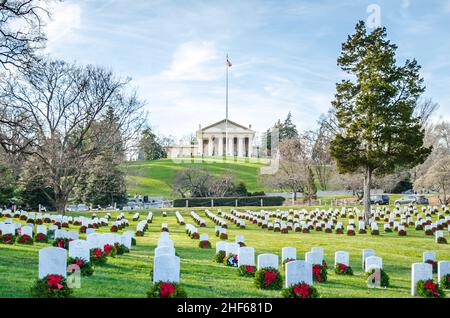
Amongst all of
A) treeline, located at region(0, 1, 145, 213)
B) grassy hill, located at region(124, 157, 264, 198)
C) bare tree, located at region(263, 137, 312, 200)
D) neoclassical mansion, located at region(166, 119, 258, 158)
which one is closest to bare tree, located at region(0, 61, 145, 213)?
Answer: treeline, located at region(0, 1, 145, 213)

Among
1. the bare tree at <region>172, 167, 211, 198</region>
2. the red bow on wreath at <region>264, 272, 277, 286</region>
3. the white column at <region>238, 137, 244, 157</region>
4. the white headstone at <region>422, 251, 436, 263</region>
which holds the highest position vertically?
the white column at <region>238, 137, 244, 157</region>

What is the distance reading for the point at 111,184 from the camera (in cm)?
5150

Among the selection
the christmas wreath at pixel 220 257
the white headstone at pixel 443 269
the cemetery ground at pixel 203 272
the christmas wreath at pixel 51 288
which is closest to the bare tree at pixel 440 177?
the cemetery ground at pixel 203 272

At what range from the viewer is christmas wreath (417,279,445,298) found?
10.5 metres

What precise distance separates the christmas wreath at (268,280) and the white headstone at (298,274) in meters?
1.10

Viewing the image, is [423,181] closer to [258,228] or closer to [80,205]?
[258,228]

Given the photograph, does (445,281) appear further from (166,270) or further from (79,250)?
(79,250)

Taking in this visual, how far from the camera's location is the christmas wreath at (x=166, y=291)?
9016 millimetres

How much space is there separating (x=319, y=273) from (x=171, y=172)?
80.0 meters

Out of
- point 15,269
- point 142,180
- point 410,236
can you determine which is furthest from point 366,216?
point 142,180

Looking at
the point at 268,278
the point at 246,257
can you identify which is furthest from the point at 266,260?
the point at 246,257

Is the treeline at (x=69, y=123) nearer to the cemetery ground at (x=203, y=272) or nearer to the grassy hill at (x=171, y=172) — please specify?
the cemetery ground at (x=203, y=272)

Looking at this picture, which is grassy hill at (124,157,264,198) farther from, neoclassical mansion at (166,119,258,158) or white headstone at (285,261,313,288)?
white headstone at (285,261,313,288)

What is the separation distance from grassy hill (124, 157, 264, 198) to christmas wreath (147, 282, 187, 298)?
65.2 meters
